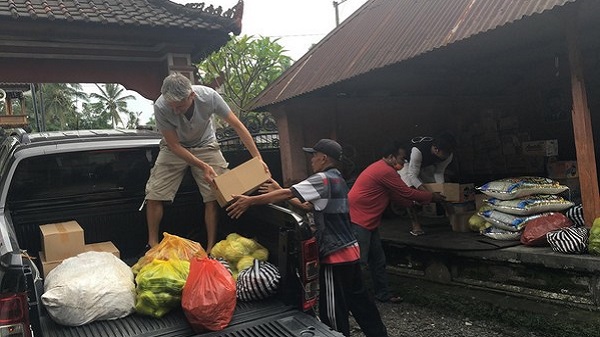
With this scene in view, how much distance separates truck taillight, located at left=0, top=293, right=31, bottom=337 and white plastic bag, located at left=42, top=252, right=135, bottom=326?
30 centimetres

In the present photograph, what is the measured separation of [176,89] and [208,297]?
61.5 inches

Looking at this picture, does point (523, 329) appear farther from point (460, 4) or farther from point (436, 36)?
point (460, 4)

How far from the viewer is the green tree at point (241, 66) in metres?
13.1

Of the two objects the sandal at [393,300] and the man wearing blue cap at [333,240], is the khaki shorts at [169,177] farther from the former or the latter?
the sandal at [393,300]

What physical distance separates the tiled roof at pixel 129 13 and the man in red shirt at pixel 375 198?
3.95 metres

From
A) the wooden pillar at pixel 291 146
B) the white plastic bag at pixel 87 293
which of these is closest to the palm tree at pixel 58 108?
the wooden pillar at pixel 291 146

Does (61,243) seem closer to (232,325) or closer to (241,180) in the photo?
(241,180)

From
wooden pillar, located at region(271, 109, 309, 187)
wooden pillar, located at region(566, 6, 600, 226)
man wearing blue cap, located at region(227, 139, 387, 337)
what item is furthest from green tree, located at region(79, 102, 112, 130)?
wooden pillar, located at region(566, 6, 600, 226)

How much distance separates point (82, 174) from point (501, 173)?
819 cm

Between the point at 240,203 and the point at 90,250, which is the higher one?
the point at 240,203

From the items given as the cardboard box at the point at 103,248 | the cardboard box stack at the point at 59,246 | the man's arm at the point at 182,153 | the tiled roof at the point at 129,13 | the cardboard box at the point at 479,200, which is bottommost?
the cardboard box at the point at 479,200

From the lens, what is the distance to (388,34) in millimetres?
6309

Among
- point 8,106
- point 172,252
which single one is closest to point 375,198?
point 172,252

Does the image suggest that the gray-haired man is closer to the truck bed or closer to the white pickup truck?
the white pickup truck
